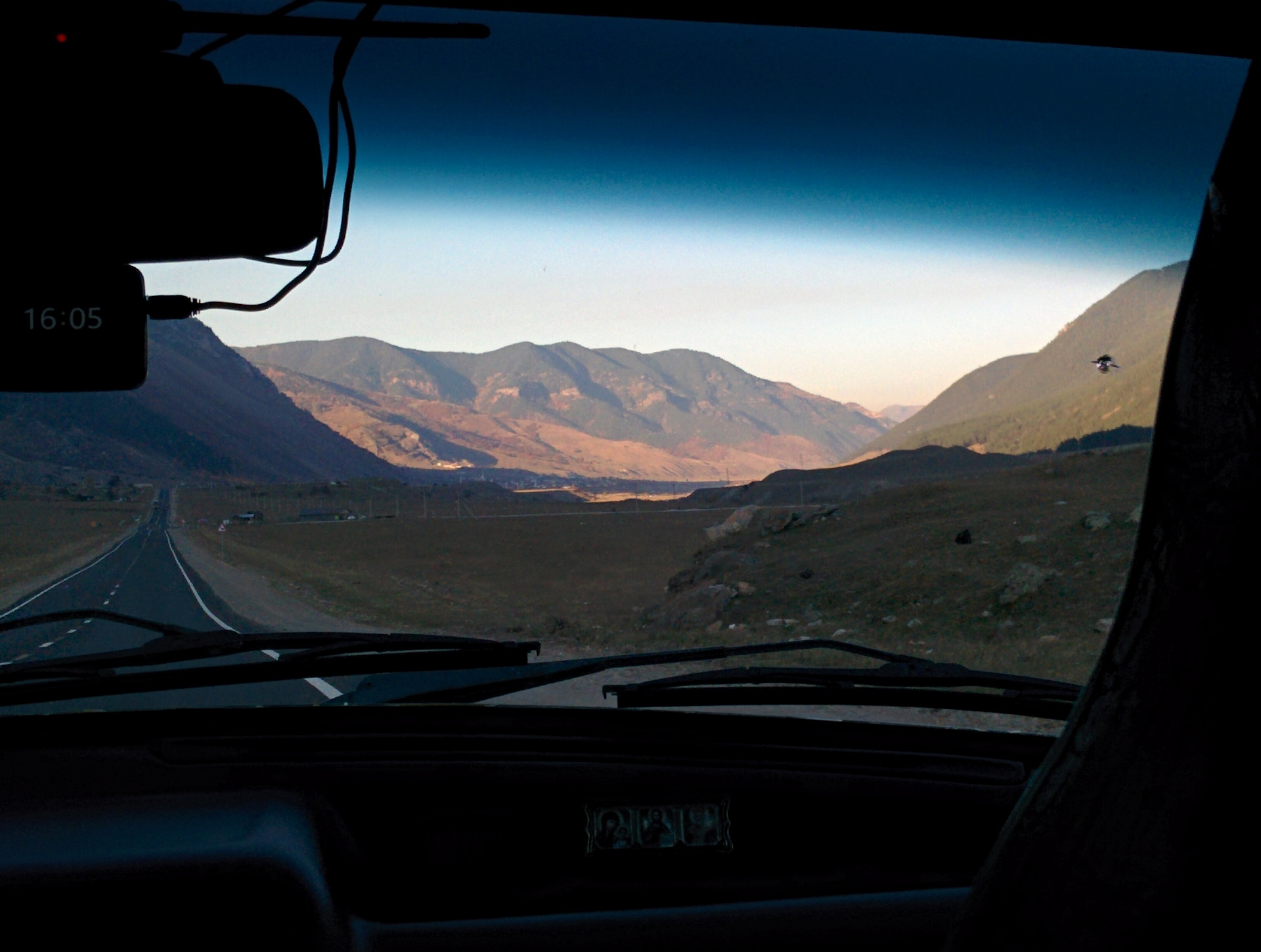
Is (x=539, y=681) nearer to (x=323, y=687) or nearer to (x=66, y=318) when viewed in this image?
(x=66, y=318)

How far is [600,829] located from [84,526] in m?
7.72

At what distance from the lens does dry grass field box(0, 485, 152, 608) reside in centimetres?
711

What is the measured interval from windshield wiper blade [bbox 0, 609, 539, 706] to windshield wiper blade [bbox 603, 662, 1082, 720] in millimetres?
607

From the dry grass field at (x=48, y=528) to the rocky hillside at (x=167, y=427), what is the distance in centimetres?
28

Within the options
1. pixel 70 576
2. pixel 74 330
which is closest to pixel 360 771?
pixel 74 330

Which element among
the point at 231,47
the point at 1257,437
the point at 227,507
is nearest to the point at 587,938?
the point at 1257,437

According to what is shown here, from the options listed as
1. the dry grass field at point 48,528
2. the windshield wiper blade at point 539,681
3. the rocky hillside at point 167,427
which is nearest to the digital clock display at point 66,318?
the rocky hillside at point 167,427

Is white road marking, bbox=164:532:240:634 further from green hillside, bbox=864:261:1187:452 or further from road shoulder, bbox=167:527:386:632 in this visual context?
green hillside, bbox=864:261:1187:452

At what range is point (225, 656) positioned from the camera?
3.59 m

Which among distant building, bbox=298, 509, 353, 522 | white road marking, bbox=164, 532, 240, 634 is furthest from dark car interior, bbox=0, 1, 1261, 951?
distant building, bbox=298, 509, 353, 522

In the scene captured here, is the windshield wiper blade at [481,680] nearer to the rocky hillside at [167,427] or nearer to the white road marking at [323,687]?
the white road marking at [323,687]

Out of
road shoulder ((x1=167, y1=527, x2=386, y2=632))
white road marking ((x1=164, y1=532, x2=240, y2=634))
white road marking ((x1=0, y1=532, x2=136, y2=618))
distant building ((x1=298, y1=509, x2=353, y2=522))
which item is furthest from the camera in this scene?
distant building ((x1=298, y1=509, x2=353, y2=522))

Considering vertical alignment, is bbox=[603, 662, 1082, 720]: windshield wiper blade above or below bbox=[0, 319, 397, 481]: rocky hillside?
below

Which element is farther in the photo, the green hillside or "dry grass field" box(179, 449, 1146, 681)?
the green hillside
